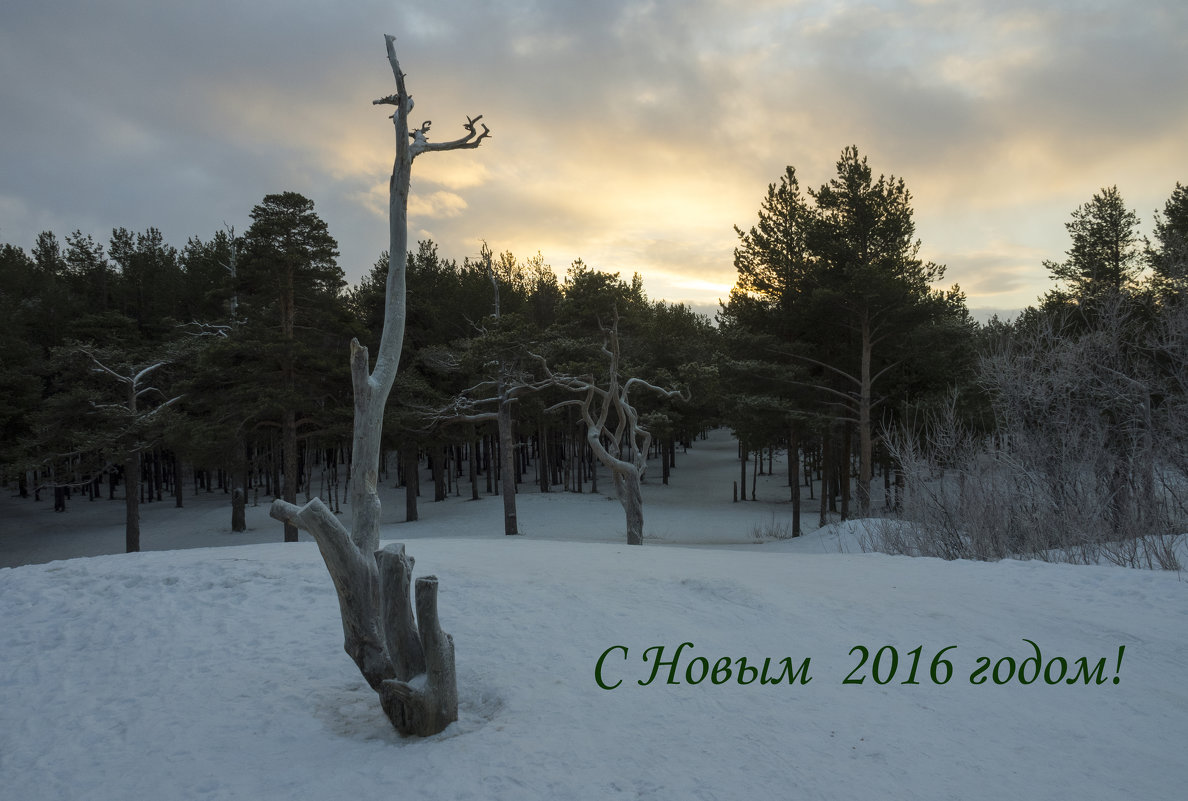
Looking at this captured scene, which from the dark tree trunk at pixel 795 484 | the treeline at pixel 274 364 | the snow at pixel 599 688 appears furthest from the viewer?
the dark tree trunk at pixel 795 484

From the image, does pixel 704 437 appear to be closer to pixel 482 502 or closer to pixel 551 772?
pixel 482 502

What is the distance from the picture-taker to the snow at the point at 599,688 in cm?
411

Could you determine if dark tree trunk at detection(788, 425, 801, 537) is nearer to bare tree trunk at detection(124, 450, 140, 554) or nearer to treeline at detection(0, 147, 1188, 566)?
treeline at detection(0, 147, 1188, 566)

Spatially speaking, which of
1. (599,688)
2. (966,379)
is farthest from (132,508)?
(966,379)

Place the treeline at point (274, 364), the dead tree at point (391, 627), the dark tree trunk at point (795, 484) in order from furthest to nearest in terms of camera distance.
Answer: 1. the dark tree trunk at point (795, 484)
2. the treeline at point (274, 364)
3. the dead tree at point (391, 627)

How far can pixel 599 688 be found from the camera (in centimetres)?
547

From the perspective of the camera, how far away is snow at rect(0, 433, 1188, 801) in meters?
4.11

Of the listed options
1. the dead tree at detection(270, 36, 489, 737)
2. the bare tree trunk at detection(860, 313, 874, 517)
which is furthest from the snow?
the bare tree trunk at detection(860, 313, 874, 517)

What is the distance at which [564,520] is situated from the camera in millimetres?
30031

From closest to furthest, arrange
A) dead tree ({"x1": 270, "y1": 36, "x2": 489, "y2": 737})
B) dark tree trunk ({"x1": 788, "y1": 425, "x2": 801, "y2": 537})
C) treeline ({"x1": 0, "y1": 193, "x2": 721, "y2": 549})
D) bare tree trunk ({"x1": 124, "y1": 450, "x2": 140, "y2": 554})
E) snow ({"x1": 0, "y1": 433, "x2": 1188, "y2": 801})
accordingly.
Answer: snow ({"x1": 0, "y1": 433, "x2": 1188, "y2": 801})
dead tree ({"x1": 270, "y1": 36, "x2": 489, "y2": 737})
treeline ({"x1": 0, "y1": 193, "x2": 721, "y2": 549})
bare tree trunk ({"x1": 124, "y1": 450, "x2": 140, "y2": 554})
dark tree trunk ({"x1": 788, "y1": 425, "x2": 801, "y2": 537})

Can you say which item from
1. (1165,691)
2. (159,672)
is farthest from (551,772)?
(1165,691)

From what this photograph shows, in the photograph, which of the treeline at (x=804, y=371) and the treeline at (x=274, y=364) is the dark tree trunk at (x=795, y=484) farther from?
the treeline at (x=274, y=364)

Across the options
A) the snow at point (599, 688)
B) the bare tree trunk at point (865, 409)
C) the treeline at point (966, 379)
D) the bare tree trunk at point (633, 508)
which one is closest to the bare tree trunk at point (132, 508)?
the snow at point (599, 688)

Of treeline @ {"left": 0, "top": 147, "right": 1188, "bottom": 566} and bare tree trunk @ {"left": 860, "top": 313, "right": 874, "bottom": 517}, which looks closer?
treeline @ {"left": 0, "top": 147, "right": 1188, "bottom": 566}
